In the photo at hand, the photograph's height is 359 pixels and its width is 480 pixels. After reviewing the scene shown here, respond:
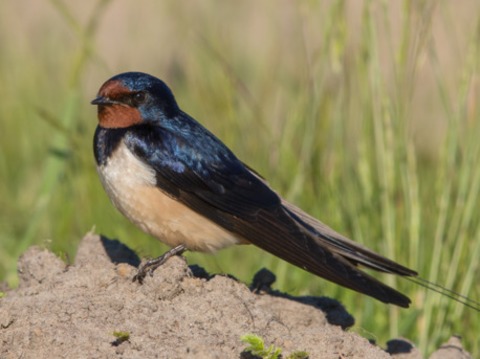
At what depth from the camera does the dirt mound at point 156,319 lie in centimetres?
382

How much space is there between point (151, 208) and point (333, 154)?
5.31ft

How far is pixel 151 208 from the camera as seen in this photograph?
452 cm

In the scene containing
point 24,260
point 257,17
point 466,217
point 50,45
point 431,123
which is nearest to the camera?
point 24,260

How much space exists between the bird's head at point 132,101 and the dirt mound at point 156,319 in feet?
1.90

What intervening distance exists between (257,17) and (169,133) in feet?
19.6

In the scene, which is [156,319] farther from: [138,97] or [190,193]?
[138,97]

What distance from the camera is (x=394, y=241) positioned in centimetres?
529

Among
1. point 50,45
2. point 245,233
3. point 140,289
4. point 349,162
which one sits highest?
point 50,45

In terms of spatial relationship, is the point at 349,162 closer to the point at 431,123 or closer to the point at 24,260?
the point at 24,260

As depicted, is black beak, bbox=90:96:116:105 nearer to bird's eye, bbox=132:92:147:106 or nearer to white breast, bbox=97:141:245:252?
bird's eye, bbox=132:92:147:106

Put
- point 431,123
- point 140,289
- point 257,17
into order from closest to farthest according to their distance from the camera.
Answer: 1. point 140,289
2. point 431,123
3. point 257,17

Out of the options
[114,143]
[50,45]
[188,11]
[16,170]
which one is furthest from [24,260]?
[50,45]

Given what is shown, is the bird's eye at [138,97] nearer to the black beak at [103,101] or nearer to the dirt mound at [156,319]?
the black beak at [103,101]

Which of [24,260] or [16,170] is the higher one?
[16,170]
